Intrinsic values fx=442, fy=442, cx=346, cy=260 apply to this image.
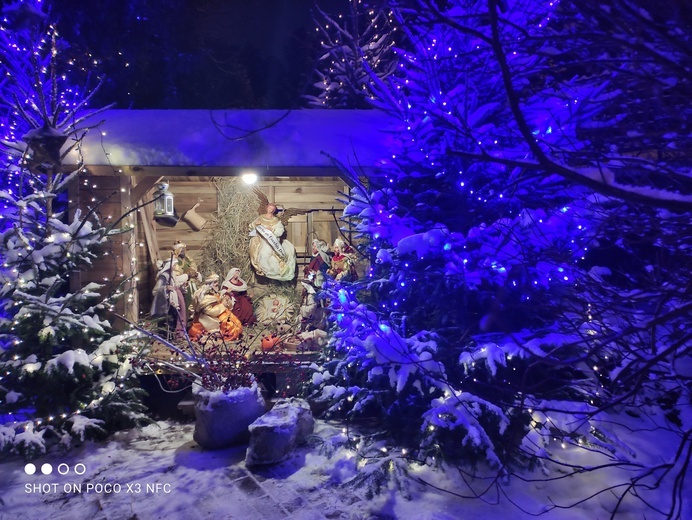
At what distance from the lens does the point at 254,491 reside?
4.26 metres

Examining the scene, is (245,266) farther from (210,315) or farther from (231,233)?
(210,315)

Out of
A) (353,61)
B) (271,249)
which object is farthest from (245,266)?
(353,61)

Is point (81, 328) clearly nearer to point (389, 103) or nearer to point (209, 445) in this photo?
point (209, 445)

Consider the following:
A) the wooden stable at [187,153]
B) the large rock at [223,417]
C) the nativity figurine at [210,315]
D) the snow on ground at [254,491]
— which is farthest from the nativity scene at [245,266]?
the snow on ground at [254,491]

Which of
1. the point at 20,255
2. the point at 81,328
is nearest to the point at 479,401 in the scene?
the point at 81,328

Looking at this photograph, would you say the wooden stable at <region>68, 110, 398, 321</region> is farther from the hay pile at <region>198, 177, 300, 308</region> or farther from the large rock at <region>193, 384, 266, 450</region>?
the large rock at <region>193, 384, 266, 450</region>

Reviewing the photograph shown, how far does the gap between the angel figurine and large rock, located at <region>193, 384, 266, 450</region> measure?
419 centimetres

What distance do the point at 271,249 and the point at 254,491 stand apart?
562 centimetres

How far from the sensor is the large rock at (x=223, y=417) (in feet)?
16.8

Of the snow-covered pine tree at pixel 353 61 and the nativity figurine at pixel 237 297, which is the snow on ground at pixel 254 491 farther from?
the snow-covered pine tree at pixel 353 61

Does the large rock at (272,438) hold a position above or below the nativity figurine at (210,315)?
below

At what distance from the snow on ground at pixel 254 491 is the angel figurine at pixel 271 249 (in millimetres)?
4637

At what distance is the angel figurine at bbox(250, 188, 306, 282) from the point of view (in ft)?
30.3

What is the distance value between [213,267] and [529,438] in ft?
23.9
